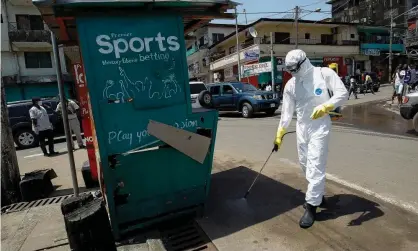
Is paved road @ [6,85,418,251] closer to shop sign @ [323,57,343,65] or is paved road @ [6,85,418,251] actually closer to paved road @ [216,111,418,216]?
paved road @ [216,111,418,216]

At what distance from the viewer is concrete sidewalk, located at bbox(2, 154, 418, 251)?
123 inches

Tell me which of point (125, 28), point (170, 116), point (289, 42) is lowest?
point (170, 116)

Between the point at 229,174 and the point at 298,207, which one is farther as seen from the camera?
the point at 229,174

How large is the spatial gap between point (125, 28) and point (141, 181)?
1590 mm

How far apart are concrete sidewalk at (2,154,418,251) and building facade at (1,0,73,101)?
2188 centimetres

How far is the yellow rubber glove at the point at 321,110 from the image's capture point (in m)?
3.29

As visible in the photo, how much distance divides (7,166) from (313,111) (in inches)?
186

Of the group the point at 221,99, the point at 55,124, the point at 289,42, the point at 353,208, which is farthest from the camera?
the point at 289,42

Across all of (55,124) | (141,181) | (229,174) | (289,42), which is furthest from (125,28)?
(289,42)

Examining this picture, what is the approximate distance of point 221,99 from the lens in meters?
15.6

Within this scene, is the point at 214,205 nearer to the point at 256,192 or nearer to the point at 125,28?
the point at 256,192

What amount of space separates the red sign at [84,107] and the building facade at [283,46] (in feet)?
77.6

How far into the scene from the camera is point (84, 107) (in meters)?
5.11

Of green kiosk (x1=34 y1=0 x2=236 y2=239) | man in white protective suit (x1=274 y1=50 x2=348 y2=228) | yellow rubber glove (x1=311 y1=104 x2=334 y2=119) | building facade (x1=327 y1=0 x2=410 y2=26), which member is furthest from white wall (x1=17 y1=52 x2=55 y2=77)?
building facade (x1=327 y1=0 x2=410 y2=26)
